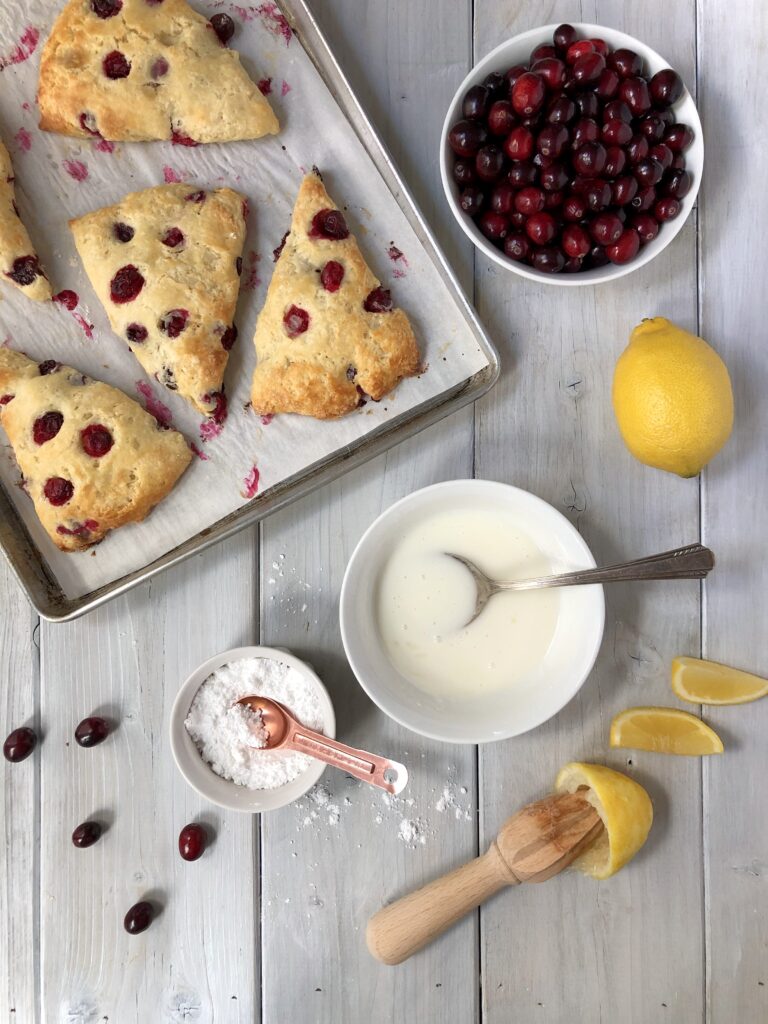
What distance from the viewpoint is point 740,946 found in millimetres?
1753

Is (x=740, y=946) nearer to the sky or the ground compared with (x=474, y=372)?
nearer to the ground

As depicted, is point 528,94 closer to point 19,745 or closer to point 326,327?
point 326,327

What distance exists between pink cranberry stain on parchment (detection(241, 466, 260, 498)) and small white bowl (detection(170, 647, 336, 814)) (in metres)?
0.32

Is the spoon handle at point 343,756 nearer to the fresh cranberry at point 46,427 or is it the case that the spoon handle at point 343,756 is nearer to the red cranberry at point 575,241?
the fresh cranberry at point 46,427

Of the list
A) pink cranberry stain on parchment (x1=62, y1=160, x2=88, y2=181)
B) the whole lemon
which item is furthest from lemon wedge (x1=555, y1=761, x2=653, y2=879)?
pink cranberry stain on parchment (x1=62, y1=160, x2=88, y2=181)

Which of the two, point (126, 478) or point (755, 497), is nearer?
point (126, 478)

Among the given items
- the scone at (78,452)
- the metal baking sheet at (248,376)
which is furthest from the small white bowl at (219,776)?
the scone at (78,452)

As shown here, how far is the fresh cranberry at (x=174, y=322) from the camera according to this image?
1649 millimetres

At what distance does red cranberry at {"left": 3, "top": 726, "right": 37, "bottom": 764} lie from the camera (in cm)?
173

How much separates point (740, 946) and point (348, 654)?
3.53 ft

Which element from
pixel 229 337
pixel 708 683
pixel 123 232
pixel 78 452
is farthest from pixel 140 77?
pixel 708 683

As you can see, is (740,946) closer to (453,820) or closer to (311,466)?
(453,820)

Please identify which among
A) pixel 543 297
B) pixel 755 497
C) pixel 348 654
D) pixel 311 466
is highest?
pixel 543 297

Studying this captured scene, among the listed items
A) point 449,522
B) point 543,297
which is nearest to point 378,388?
point 449,522
